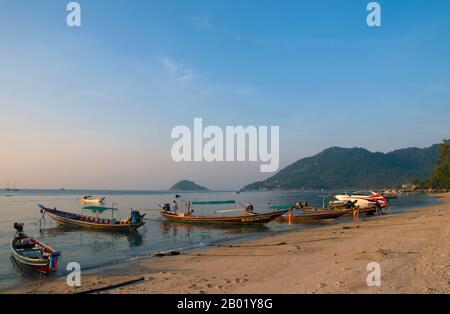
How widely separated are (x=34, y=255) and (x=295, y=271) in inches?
573

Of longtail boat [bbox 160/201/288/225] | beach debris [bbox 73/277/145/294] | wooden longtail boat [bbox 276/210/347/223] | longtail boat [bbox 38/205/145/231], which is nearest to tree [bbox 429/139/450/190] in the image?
wooden longtail boat [bbox 276/210/347/223]

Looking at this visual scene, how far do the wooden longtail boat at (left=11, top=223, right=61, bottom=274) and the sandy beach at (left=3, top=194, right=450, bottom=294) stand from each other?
1.49m

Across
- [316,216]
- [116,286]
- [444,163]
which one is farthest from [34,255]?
[444,163]

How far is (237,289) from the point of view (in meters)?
10.3

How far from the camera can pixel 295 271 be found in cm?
1227

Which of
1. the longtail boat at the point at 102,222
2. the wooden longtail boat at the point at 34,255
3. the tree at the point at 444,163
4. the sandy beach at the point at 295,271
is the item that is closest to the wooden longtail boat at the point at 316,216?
the longtail boat at the point at 102,222

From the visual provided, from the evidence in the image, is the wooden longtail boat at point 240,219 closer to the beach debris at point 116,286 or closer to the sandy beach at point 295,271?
the sandy beach at point 295,271

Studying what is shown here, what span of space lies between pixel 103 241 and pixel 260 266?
63.3 feet

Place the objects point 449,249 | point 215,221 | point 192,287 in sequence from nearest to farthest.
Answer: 1. point 192,287
2. point 449,249
3. point 215,221

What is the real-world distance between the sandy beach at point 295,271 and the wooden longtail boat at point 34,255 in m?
1.49

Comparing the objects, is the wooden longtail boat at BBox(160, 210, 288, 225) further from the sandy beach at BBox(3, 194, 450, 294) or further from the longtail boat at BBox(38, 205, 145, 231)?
the sandy beach at BBox(3, 194, 450, 294)

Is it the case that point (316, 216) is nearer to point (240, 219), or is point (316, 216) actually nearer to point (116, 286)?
point (240, 219)
